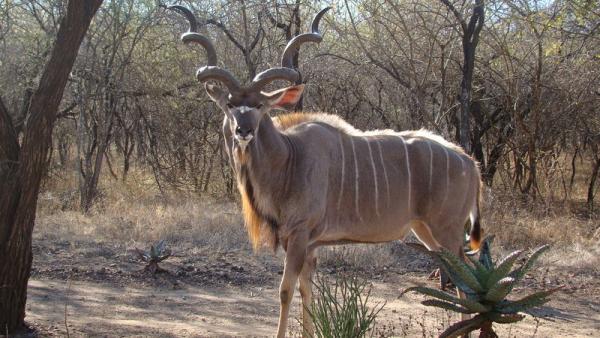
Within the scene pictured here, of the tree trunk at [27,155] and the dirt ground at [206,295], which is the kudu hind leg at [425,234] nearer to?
the dirt ground at [206,295]

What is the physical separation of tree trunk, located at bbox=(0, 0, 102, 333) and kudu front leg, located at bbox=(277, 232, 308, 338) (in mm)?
1377

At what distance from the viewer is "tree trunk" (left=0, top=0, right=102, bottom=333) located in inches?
147

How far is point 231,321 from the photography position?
466cm

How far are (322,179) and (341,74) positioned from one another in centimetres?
561

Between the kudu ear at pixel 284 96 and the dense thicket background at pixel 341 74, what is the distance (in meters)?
3.66

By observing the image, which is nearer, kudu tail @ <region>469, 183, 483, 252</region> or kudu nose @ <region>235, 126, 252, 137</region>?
kudu nose @ <region>235, 126, 252, 137</region>

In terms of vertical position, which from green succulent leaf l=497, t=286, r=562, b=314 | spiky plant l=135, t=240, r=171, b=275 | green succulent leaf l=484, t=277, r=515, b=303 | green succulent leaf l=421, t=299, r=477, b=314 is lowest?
spiky plant l=135, t=240, r=171, b=275

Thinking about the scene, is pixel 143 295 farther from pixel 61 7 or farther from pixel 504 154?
pixel 504 154

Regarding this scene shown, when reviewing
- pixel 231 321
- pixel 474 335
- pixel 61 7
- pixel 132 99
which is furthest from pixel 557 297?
pixel 132 99

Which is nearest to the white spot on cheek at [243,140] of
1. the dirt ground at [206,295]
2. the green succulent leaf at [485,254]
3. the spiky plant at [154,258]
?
the dirt ground at [206,295]

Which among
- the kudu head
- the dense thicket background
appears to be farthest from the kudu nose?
the dense thicket background

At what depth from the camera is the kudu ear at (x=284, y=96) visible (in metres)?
4.28

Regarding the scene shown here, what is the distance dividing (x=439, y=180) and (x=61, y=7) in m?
6.00

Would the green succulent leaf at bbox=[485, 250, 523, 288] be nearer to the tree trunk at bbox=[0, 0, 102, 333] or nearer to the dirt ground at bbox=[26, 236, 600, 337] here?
the dirt ground at bbox=[26, 236, 600, 337]
